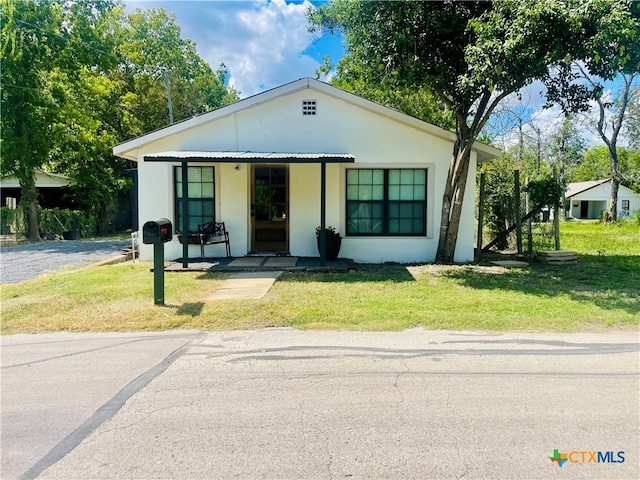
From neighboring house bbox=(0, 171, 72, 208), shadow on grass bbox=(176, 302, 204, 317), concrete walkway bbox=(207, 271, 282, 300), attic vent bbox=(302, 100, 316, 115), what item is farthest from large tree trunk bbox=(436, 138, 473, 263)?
neighboring house bbox=(0, 171, 72, 208)

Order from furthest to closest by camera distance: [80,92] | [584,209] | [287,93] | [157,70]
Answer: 1. [584,209]
2. [157,70]
3. [80,92]
4. [287,93]

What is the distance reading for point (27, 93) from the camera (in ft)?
56.2

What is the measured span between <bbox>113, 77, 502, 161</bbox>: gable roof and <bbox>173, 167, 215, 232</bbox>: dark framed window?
3.68 ft

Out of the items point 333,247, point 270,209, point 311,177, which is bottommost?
point 333,247

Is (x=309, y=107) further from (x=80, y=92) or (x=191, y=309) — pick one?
(x=80, y=92)

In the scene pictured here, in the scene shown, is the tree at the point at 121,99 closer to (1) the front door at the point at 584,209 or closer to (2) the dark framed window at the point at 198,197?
(2) the dark framed window at the point at 198,197

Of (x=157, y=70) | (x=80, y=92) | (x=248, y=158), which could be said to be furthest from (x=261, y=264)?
(x=157, y=70)

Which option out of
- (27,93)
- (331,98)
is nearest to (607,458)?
(331,98)

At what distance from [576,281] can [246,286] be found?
254 inches

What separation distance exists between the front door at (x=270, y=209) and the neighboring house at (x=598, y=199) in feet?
131

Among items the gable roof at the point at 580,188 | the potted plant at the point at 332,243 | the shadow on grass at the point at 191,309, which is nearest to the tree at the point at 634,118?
the gable roof at the point at 580,188

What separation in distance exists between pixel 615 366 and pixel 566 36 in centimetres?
555

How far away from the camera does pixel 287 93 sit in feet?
33.7

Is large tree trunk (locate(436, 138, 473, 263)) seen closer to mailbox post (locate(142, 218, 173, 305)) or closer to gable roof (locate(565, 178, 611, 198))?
mailbox post (locate(142, 218, 173, 305))
